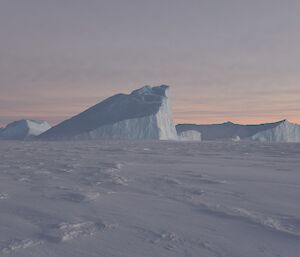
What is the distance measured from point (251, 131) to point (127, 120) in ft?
108

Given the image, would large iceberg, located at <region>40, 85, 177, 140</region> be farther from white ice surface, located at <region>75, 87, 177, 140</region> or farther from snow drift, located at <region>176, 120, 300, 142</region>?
snow drift, located at <region>176, 120, 300, 142</region>

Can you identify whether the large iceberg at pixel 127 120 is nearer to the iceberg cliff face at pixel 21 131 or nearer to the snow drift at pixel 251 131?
the iceberg cliff face at pixel 21 131

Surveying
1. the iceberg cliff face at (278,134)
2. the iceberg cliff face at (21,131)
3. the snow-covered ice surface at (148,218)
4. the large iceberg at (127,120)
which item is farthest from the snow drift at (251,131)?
the snow-covered ice surface at (148,218)

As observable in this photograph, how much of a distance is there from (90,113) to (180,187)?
212ft

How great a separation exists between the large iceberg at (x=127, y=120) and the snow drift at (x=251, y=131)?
18.7 metres

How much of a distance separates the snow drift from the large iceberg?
61.3 feet

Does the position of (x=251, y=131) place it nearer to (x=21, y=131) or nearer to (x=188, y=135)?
(x=188, y=135)

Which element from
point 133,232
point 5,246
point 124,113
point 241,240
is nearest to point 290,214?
point 241,240

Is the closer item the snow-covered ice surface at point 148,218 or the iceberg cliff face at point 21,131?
the snow-covered ice surface at point 148,218

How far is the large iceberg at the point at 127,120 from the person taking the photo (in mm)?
60969

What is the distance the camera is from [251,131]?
275ft

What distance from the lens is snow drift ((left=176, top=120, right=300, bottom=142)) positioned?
72.4 meters

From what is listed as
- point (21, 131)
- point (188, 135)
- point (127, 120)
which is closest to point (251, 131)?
point (188, 135)

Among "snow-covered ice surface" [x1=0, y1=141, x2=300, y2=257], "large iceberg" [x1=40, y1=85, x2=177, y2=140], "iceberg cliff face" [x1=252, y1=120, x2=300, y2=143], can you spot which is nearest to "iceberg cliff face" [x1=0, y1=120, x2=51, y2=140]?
"large iceberg" [x1=40, y1=85, x2=177, y2=140]
